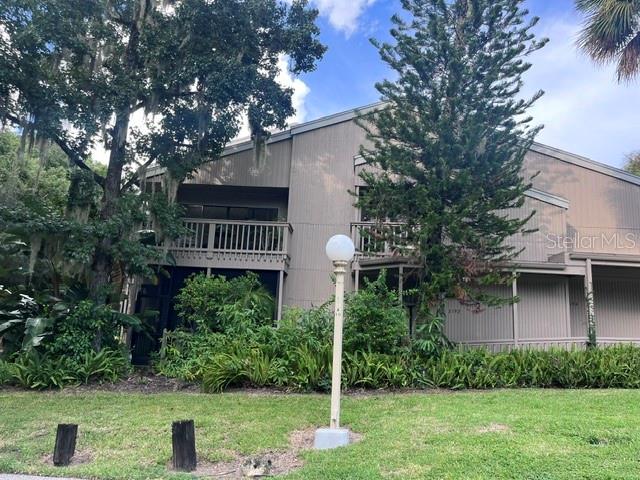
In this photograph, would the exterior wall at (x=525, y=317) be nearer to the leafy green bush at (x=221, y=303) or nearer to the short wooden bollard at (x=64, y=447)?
the leafy green bush at (x=221, y=303)

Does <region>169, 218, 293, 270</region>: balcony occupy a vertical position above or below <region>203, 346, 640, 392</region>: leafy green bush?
above

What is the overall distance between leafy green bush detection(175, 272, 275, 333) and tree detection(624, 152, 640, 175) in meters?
23.1

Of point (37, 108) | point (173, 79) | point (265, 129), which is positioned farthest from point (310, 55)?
point (37, 108)

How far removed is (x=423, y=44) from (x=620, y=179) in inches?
284

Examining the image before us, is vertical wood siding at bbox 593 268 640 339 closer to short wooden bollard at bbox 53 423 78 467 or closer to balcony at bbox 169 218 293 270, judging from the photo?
balcony at bbox 169 218 293 270

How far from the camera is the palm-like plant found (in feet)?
38.7

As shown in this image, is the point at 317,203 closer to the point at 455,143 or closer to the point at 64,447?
the point at 455,143

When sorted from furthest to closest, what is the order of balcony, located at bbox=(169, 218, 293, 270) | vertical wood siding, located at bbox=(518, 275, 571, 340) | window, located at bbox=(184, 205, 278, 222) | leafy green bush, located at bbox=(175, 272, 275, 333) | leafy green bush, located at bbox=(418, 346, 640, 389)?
window, located at bbox=(184, 205, 278, 222)
vertical wood siding, located at bbox=(518, 275, 571, 340)
balcony, located at bbox=(169, 218, 293, 270)
leafy green bush, located at bbox=(175, 272, 275, 333)
leafy green bush, located at bbox=(418, 346, 640, 389)

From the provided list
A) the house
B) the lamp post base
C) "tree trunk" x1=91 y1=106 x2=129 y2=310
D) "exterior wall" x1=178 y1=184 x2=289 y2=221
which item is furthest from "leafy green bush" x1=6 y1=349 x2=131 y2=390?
"exterior wall" x1=178 y1=184 x2=289 y2=221

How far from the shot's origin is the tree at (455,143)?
410 inches

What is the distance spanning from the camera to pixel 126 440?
20.4 feet

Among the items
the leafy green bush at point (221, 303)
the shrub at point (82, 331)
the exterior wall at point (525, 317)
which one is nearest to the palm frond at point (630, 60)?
the exterior wall at point (525, 317)

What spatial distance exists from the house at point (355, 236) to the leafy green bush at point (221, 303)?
1530mm

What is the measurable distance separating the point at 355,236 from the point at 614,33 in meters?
7.64
